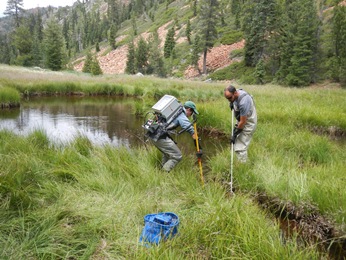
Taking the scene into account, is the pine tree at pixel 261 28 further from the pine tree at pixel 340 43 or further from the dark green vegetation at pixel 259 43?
the pine tree at pixel 340 43

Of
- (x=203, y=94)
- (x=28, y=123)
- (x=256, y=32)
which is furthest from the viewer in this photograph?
(x=256, y=32)

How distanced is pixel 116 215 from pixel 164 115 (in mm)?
2522

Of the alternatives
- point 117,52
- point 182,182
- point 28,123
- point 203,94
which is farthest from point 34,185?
point 117,52

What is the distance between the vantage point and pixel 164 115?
6043 mm

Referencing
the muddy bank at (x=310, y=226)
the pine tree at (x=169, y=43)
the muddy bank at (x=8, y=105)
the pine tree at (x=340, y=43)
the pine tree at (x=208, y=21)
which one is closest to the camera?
the muddy bank at (x=310, y=226)

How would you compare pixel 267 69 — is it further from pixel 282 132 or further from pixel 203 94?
pixel 282 132

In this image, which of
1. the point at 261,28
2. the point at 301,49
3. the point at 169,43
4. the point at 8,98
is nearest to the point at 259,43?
the point at 261,28

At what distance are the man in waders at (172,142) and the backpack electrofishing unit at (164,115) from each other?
0.09m

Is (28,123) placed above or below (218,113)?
below

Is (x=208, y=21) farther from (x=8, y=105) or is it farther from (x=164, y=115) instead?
(x=164, y=115)

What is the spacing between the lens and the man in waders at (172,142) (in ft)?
20.0

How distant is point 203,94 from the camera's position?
19625 mm

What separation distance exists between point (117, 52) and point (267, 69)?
53741 millimetres

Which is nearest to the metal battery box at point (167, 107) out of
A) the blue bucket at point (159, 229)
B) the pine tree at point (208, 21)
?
the blue bucket at point (159, 229)
